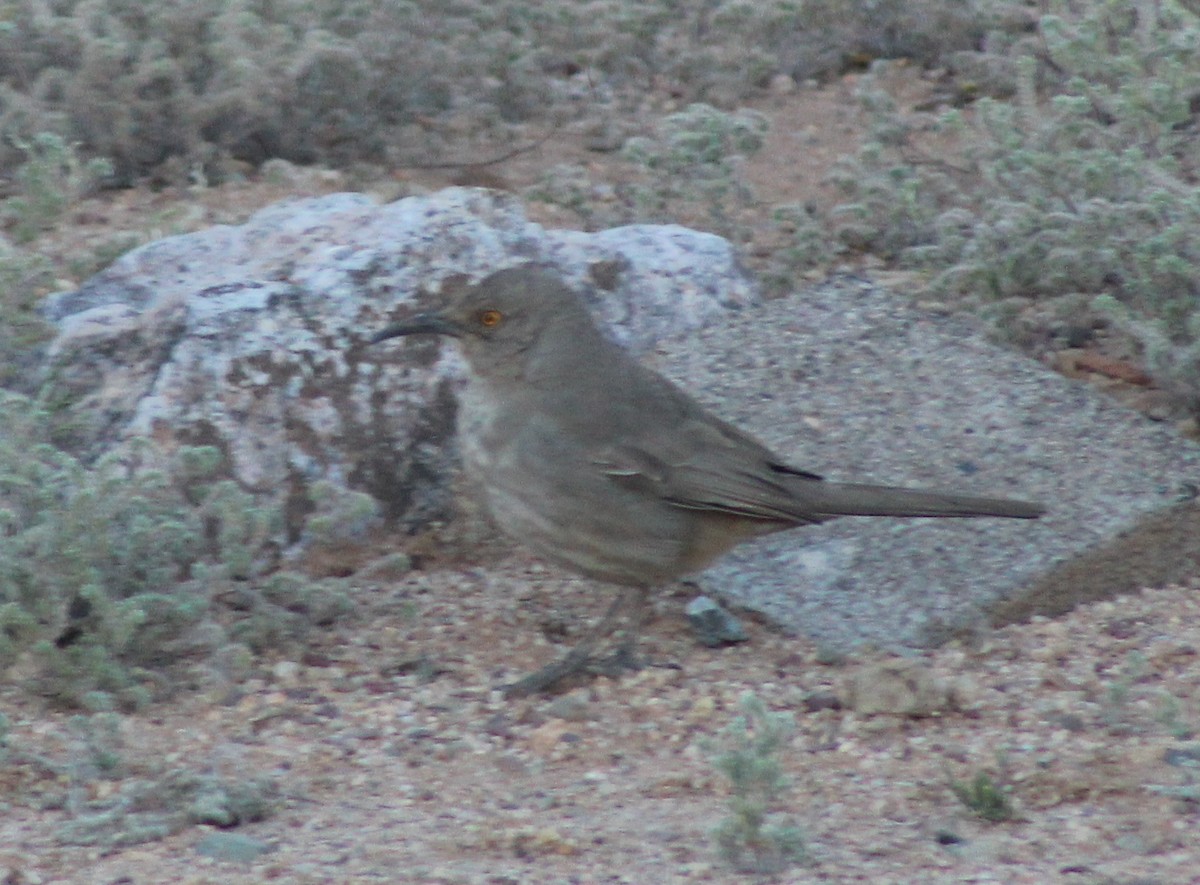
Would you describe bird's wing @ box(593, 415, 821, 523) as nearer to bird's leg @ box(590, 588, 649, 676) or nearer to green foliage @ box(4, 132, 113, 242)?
bird's leg @ box(590, 588, 649, 676)

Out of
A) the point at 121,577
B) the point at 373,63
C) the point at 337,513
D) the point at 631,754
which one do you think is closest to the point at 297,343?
the point at 337,513

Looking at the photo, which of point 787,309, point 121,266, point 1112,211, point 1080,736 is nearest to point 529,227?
point 787,309

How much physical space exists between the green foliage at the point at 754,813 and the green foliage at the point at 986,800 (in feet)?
1.32

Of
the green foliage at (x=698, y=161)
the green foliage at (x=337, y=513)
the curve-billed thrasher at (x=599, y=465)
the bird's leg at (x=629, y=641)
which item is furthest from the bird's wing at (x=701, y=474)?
the green foliage at (x=698, y=161)

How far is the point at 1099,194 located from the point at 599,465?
6.52 feet

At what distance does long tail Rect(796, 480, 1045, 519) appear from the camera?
15.8ft

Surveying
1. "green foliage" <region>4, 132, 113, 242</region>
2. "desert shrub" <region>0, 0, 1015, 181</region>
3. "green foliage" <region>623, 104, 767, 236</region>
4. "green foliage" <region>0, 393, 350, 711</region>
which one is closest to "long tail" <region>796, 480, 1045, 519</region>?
"green foliage" <region>0, 393, 350, 711</region>

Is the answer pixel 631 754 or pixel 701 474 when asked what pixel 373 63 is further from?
pixel 631 754

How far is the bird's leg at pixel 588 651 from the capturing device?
4637 mm

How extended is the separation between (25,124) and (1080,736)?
4355 millimetres

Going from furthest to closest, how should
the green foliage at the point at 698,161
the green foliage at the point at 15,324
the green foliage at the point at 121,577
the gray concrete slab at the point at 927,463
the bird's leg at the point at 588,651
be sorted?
the green foliage at the point at 698,161 → the green foliage at the point at 15,324 → the gray concrete slab at the point at 927,463 → the bird's leg at the point at 588,651 → the green foliage at the point at 121,577

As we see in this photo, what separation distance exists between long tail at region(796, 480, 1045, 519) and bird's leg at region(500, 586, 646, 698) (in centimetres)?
49

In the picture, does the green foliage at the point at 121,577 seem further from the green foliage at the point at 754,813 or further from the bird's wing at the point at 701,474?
the green foliage at the point at 754,813

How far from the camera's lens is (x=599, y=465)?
15.7ft
